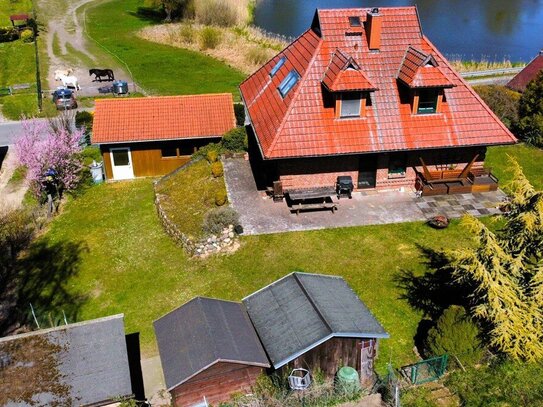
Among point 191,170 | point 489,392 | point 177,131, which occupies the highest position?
point 177,131

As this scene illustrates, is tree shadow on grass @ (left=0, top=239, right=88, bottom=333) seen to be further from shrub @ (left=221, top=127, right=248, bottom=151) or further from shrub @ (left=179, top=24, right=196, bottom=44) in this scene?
shrub @ (left=179, top=24, right=196, bottom=44)

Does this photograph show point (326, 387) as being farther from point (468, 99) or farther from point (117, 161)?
point (117, 161)

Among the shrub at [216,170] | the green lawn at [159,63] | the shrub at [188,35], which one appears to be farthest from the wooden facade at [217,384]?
the shrub at [188,35]

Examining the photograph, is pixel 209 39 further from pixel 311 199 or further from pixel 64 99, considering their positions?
pixel 311 199

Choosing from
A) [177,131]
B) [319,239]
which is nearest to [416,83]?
[319,239]

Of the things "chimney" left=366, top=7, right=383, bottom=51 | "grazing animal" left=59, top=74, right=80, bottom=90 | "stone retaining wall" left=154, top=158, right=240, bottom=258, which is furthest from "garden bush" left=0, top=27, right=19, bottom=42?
"chimney" left=366, top=7, right=383, bottom=51

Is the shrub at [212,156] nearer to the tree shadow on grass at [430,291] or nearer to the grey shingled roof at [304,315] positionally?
the tree shadow on grass at [430,291]
